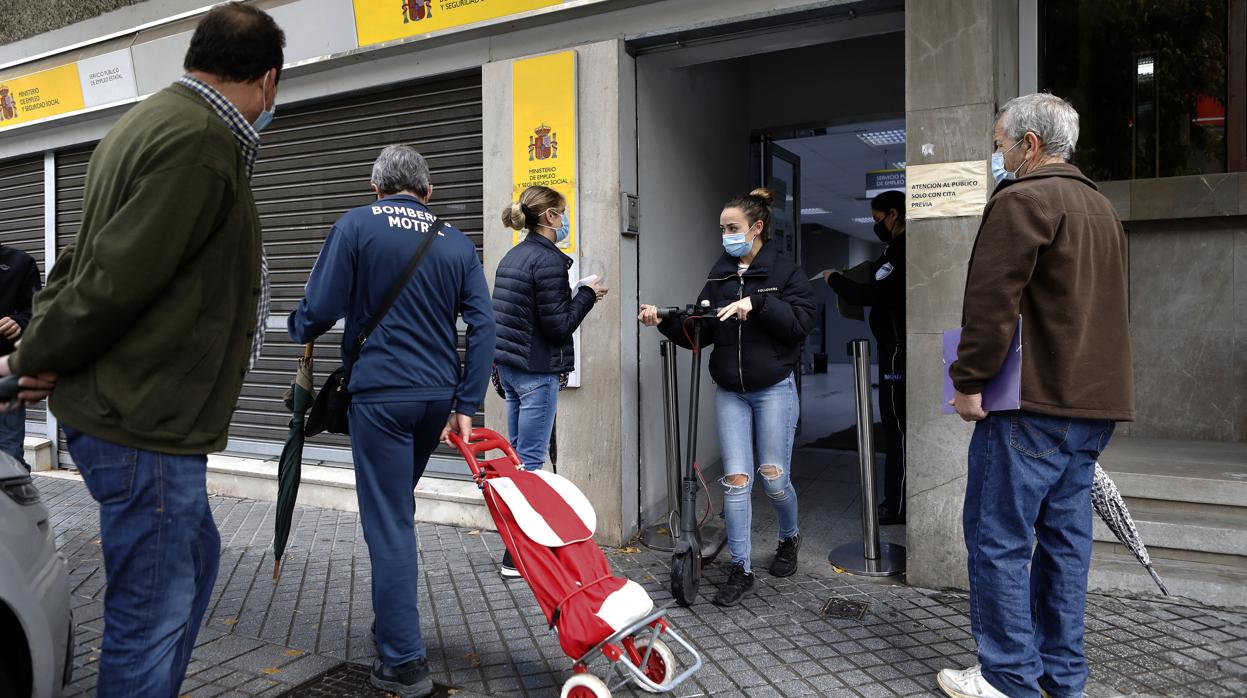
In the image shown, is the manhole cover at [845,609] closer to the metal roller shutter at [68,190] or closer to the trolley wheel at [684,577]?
the trolley wheel at [684,577]

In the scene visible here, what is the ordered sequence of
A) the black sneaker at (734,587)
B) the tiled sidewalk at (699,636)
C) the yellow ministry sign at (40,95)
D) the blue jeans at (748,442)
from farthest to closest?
the yellow ministry sign at (40,95) < the blue jeans at (748,442) < the black sneaker at (734,587) < the tiled sidewalk at (699,636)

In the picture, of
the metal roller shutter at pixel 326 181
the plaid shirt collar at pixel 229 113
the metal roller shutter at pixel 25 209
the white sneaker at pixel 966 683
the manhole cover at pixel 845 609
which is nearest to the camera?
the plaid shirt collar at pixel 229 113

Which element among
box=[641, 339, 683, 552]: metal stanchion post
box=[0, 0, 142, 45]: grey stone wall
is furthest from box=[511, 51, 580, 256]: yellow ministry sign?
box=[0, 0, 142, 45]: grey stone wall

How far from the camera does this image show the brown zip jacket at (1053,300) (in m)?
2.90

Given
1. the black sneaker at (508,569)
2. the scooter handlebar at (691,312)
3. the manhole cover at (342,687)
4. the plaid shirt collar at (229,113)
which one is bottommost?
the manhole cover at (342,687)

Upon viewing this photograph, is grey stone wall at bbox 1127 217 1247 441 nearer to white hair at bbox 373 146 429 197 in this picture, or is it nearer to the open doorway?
the open doorway

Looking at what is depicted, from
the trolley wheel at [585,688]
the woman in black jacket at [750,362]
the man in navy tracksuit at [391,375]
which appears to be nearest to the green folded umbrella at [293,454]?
the man in navy tracksuit at [391,375]

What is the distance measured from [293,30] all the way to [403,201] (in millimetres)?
3897

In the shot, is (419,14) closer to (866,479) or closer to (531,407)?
(531,407)

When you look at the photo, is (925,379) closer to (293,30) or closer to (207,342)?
(207,342)

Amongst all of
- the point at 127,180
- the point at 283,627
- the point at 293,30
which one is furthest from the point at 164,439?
the point at 293,30

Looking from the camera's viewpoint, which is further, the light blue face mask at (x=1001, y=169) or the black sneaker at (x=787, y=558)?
the black sneaker at (x=787, y=558)

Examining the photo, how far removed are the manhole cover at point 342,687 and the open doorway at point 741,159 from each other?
2.35m

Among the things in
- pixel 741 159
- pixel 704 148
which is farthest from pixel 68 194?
pixel 741 159
